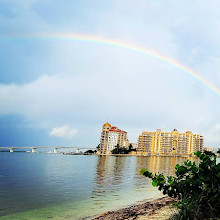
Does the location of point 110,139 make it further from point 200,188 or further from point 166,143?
point 200,188

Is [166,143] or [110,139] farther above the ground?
[110,139]

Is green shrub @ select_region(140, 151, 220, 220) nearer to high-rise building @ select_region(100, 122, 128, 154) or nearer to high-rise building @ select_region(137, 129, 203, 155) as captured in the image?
high-rise building @ select_region(137, 129, 203, 155)

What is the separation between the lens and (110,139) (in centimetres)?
16400

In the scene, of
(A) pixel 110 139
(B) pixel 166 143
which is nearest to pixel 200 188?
(A) pixel 110 139

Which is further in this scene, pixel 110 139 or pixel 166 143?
pixel 110 139

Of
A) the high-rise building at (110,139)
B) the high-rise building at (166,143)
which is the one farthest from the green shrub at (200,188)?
the high-rise building at (110,139)

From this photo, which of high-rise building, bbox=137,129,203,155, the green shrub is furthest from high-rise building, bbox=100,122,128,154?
the green shrub

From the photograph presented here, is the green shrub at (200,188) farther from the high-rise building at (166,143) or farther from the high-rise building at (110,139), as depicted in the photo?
the high-rise building at (110,139)

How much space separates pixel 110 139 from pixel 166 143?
40.5 m

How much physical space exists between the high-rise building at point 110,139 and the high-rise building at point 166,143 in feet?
46.2

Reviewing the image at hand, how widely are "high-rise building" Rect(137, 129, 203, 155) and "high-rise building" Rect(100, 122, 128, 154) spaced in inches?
554

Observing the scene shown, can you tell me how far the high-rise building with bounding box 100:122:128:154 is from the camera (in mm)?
163375

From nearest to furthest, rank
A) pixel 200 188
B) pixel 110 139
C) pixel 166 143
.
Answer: pixel 200 188 → pixel 166 143 → pixel 110 139

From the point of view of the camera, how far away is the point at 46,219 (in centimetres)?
1028
